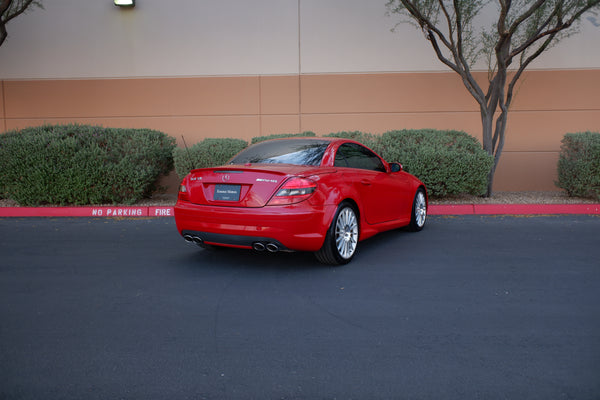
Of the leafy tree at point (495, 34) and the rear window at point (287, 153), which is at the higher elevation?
the leafy tree at point (495, 34)

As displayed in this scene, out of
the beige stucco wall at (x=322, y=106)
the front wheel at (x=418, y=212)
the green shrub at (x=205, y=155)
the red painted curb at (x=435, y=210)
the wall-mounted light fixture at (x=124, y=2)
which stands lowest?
the red painted curb at (x=435, y=210)

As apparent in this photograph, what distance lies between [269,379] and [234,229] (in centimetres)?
221

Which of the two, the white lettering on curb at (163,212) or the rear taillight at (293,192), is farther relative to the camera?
the white lettering on curb at (163,212)

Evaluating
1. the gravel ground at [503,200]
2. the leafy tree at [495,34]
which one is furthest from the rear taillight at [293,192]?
the leafy tree at [495,34]

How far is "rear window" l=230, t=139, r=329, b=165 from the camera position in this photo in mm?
5242

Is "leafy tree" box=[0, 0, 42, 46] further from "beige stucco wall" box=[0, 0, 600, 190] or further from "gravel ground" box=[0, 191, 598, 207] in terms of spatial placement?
"gravel ground" box=[0, 191, 598, 207]

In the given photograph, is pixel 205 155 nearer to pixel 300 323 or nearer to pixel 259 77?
pixel 259 77

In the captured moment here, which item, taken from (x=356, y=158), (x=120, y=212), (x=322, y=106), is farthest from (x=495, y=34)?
(x=120, y=212)

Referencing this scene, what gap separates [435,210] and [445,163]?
1.10 metres

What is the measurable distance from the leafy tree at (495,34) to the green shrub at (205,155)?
15.0ft

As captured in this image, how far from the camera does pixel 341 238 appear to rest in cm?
507

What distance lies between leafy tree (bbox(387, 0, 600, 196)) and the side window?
4.29m

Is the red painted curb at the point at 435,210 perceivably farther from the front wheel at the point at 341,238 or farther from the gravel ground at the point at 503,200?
the front wheel at the point at 341,238

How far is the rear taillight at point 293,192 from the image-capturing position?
15.1ft
